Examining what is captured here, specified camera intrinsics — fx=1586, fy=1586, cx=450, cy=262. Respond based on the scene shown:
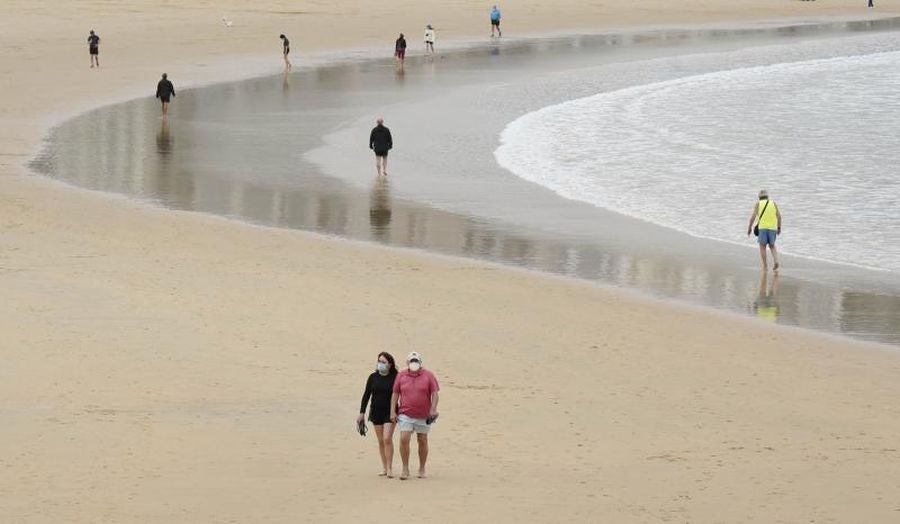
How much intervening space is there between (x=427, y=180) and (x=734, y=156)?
9.72 meters

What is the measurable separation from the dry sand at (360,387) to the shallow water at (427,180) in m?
1.31

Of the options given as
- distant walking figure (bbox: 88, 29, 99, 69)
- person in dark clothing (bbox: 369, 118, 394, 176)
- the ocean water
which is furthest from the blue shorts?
distant walking figure (bbox: 88, 29, 99, 69)

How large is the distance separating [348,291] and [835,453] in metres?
7.85

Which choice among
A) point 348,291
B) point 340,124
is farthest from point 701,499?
point 340,124

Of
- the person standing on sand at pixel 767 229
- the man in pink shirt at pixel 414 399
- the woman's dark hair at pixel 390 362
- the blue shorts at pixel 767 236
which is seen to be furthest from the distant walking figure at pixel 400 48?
the man in pink shirt at pixel 414 399

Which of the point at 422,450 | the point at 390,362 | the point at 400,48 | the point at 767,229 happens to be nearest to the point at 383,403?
the point at 390,362

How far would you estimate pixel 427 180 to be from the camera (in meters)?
29.7

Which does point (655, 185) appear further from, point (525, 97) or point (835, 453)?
point (835, 453)

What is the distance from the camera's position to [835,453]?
1414 cm

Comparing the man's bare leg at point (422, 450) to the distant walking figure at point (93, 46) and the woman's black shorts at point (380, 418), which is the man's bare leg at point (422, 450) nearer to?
the woman's black shorts at point (380, 418)

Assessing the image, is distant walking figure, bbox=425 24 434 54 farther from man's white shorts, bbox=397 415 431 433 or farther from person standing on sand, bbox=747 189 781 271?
man's white shorts, bbox=397 415 431 433

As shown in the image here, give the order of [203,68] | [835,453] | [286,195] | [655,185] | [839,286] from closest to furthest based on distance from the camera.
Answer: [835,453] < [839,286] < [286,195] < [655,185] < [203,68]

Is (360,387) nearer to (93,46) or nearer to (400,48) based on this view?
(93,46)

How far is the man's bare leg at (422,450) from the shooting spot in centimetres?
1293
